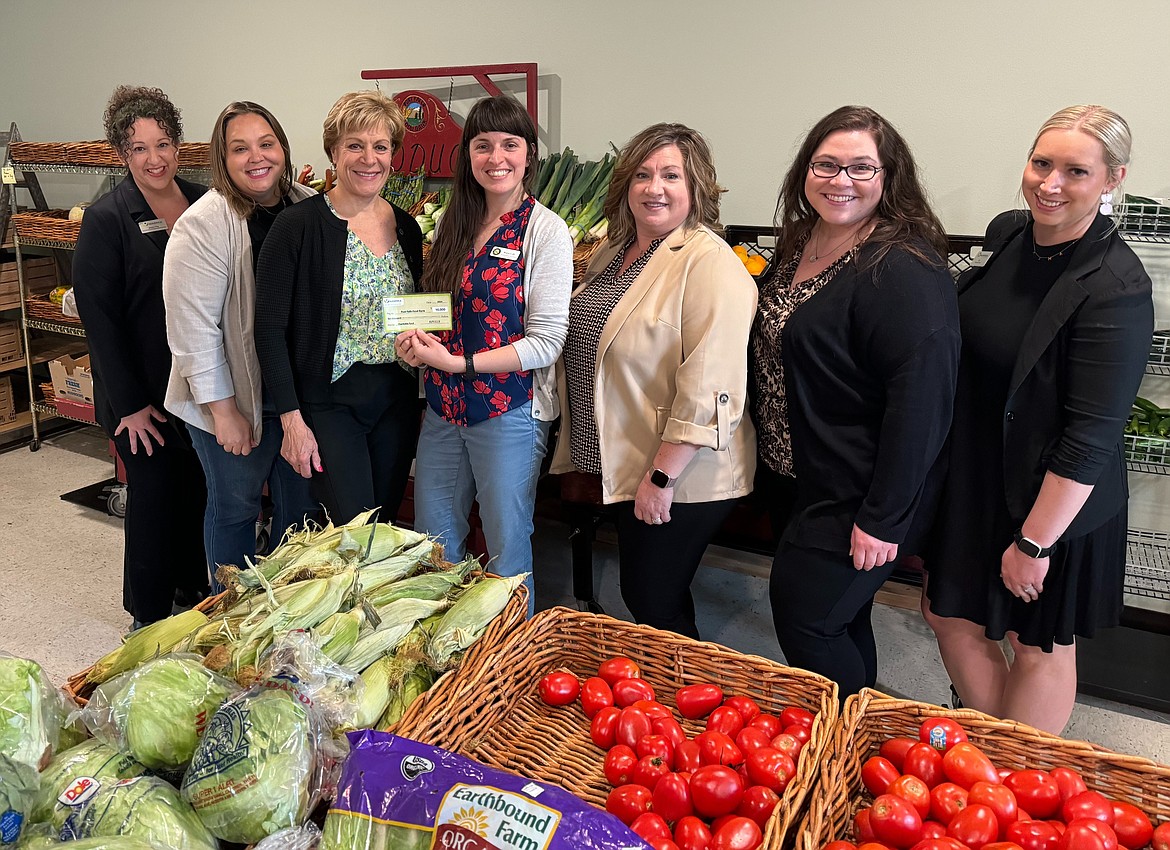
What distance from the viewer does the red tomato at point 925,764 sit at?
122 cm

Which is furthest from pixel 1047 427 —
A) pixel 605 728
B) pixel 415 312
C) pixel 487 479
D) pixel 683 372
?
pixel 415 312

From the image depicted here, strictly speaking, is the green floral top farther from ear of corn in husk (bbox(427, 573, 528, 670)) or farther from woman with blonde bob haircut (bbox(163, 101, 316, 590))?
ear of corn in husk (bbox(427, 573, 528, 670))

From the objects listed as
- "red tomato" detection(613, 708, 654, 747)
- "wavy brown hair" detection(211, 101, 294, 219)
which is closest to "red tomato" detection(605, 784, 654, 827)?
"red tomato" detection(613, 708, 654, 747)

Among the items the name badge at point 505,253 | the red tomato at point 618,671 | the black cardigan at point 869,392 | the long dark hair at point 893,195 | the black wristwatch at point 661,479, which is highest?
the long dark hair at point 893,195

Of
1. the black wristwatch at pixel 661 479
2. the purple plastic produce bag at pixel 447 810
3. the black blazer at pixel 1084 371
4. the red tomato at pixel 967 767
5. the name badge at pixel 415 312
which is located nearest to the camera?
the purple plastic produce bag at pixel 447 810

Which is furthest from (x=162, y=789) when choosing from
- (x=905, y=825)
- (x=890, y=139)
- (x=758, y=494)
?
(x=758, y=494)

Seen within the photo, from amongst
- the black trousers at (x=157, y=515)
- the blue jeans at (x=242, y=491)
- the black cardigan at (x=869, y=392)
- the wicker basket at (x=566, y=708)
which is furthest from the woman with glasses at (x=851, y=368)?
the black trousers at (x=157, y=515)

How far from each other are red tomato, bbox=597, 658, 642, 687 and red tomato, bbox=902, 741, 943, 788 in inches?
17.6

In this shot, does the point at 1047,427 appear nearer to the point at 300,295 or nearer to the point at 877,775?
the point at 877,775

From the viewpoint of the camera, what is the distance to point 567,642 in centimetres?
156

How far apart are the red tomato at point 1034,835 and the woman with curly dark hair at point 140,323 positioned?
8.33ft

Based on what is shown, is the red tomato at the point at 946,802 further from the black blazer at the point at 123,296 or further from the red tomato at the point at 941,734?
the black blazer at the point at 123,296

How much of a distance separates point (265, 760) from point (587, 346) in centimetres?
A: 133

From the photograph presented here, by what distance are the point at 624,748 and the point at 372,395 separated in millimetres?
1350
